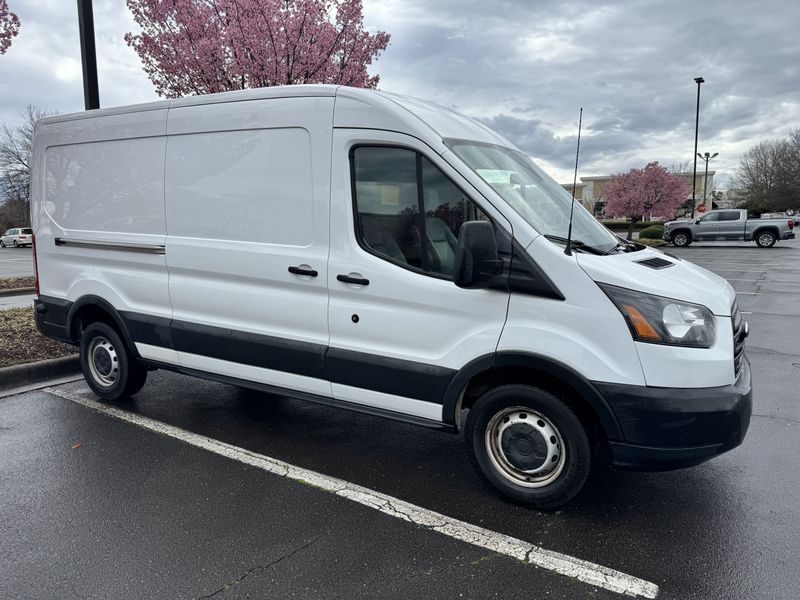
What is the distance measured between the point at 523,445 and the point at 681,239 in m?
29.2

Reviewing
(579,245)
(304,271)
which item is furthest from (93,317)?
(579,245)

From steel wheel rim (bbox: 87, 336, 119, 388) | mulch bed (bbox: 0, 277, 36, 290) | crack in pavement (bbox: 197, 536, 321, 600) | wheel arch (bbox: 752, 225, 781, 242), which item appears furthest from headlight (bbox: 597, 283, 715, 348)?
wheel arch (bbox: 752, 225, 781, 242)

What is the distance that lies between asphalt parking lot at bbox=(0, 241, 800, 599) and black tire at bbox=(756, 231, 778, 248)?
2759 centimetres

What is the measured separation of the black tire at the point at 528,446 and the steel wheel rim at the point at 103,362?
3380mm

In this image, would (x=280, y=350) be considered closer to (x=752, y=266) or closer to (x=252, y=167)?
(x=252, y=167)

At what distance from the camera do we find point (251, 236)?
13.4 feet

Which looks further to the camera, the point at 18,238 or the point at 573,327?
the point at 18,238

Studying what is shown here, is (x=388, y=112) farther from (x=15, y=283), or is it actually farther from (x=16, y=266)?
(x=16, y=266)

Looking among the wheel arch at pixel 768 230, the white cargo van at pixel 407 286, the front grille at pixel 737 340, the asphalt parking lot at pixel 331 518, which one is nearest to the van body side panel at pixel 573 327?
the white cargo van at pixel 407 286

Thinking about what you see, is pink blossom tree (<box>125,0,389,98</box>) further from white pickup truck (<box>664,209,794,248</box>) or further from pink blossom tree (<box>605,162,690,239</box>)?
pink blossom tree (<box>605,162,690,239</box>)

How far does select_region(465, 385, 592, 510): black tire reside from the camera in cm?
317

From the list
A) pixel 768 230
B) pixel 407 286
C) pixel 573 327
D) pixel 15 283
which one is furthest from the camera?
pixel 768 230

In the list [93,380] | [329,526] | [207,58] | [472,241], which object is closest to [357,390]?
[329,526]

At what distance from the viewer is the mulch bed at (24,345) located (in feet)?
20.2
